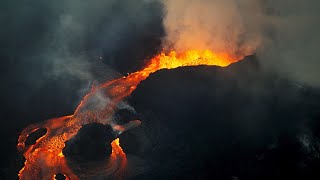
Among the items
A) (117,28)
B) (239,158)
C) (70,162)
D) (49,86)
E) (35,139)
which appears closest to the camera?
(239,158)

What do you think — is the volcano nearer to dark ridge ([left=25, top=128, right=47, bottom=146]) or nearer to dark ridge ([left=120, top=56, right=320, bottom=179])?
dark ridge ([left=120, top=56, right=320, bottom=179])

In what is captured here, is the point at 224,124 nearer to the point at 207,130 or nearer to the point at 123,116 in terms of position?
the point at 207,130

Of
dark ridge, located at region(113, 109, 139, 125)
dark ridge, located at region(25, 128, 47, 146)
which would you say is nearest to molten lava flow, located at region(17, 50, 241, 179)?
dark ridge, located at region(25, 128, 47, 146)

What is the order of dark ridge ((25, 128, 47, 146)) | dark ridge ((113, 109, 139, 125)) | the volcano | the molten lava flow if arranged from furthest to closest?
dark ridge ((25, 128, 47, 146)), dark ridge ((113, 109, 139, 125)), the molten lava flow, the volcano

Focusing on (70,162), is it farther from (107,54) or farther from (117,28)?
(117,28)

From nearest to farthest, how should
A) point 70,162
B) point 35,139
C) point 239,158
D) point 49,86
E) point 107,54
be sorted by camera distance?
point 239,158 → point 70,162 → point 35,139 → point 49,86 → point 107,54

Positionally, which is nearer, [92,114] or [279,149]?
[279,149]

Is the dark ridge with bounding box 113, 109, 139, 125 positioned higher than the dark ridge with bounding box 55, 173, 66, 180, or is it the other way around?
the dark ridge with bounding box 113, 109, 139, 125

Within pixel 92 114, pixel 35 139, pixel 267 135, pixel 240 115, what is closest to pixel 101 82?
pixel 92 114
